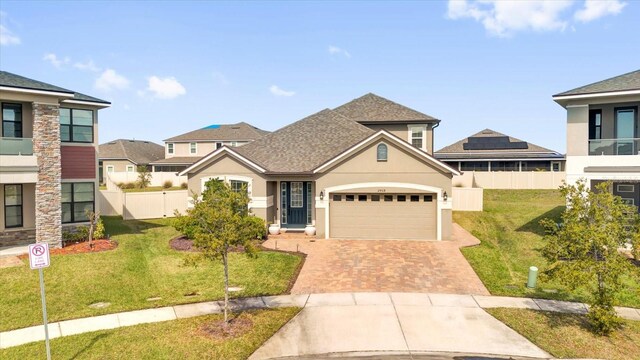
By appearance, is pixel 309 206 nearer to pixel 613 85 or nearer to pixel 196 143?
pixel 613 85

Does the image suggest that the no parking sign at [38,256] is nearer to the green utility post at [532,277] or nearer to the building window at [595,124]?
the green utility post at [532,277]

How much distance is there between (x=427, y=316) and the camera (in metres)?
11.7

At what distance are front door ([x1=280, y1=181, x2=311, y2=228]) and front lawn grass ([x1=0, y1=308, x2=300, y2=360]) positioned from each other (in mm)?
13068

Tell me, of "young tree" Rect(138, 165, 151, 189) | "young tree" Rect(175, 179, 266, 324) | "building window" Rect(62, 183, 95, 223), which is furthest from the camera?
"young tree" Rect(138, 165, 151, 189)

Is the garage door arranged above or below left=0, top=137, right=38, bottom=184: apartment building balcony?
below

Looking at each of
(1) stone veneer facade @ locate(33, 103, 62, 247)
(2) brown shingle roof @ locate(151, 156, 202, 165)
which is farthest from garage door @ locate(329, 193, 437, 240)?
(2) brown shingle roof @ locate(151, 156, 202, 165)

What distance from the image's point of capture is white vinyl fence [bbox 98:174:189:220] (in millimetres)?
27469

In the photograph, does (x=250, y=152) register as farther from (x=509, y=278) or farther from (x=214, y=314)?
(x=509, y=278)

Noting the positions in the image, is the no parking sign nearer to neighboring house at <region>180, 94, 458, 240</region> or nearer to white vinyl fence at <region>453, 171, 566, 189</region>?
neighboring house at <region>180, 94, 458, 240</region>

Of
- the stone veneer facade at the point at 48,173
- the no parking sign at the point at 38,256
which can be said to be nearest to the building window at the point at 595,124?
the no parking sign at the point at 38,256

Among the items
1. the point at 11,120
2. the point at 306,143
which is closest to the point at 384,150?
the point at 306,143

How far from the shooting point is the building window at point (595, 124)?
19906mm

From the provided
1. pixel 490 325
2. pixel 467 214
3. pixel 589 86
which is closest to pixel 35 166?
pixel 490 325

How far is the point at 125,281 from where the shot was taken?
14555mm
